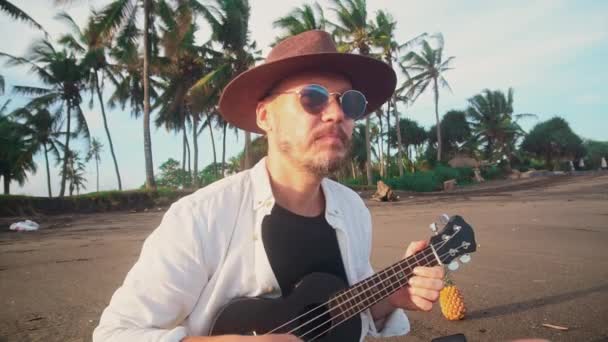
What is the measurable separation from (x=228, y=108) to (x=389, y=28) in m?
28.5

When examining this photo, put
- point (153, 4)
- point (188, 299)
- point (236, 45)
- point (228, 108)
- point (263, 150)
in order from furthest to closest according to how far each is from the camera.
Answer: point (263, 150) < point (236, 45) < point (153, 4) < point (228, 108) < point (188, 299)

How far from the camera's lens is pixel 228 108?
2266 mm

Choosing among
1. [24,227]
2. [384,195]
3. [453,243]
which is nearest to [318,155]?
[453,243]

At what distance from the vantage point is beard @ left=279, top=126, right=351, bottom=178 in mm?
1827

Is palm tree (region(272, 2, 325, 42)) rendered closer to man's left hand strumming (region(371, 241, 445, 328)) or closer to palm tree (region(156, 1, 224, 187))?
palm tree (region(156, 1, 224, 187))

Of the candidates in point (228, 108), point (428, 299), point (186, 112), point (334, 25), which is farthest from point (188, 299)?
point (186, 112)

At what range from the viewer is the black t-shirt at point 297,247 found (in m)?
1.69

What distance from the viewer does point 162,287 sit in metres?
1.42

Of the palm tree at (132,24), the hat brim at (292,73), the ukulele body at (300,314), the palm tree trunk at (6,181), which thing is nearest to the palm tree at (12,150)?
the palm tree trunk at (6,181)

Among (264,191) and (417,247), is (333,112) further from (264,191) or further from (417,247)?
(417,247)

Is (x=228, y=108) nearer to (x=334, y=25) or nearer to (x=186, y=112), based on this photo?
(x=334, y=25)

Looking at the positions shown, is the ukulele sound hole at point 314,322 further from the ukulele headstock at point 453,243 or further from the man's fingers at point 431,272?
the ukulele headstock at point 453,243

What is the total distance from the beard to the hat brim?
1.11 feet

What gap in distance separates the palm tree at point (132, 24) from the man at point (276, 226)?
18.2 m
